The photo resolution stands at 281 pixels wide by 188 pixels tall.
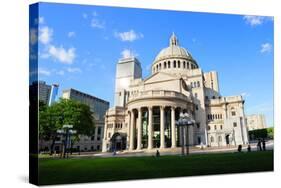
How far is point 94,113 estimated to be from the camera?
2155 cm

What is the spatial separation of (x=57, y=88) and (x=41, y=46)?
296cm

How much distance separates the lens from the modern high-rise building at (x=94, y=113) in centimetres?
1781

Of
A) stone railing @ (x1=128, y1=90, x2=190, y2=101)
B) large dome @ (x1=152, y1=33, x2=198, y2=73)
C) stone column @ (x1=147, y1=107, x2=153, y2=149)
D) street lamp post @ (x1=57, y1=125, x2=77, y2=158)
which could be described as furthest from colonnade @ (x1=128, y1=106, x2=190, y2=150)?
large dome @ (x1=152, y1=33, x2=198, y2=73)

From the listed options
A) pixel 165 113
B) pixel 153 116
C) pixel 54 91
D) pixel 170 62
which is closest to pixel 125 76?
pixel 153 116

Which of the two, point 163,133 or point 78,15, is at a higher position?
point 78,15

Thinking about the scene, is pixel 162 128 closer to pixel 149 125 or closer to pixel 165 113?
pixel 149 125

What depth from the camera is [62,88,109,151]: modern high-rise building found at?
17812 mm

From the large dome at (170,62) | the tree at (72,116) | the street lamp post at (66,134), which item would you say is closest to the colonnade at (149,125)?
the tree at (72,116)

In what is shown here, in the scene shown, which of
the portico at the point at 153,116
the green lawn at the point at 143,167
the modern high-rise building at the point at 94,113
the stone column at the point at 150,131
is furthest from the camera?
the portico at the point at 153,116

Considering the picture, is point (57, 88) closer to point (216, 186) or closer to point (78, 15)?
point (78, 15)

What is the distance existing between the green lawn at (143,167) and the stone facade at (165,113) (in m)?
5.03

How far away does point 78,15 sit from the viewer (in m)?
14.6

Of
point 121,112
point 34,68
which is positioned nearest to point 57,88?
point 34,68

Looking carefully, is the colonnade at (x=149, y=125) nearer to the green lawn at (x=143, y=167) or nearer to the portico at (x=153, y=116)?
the portico at (x=153, y=116)
